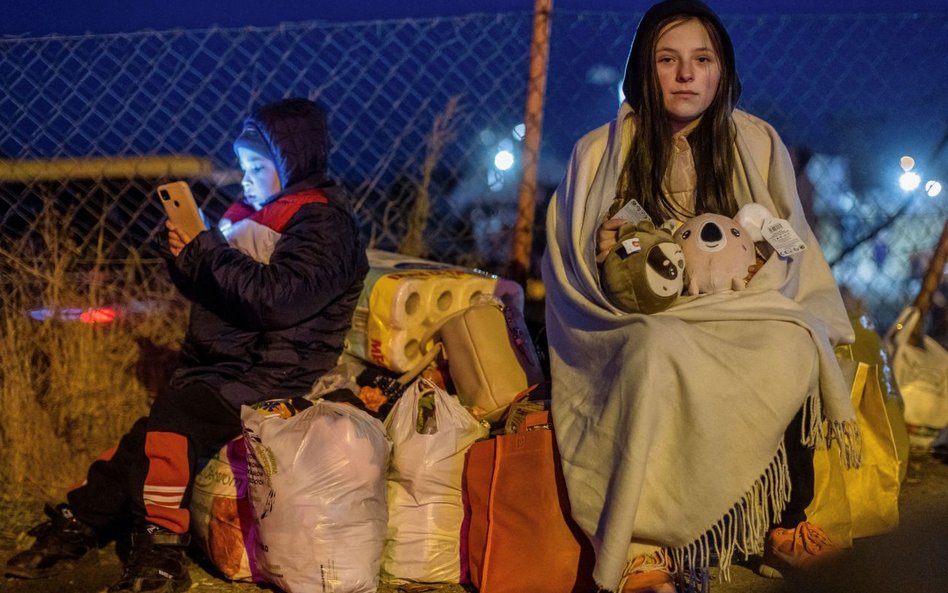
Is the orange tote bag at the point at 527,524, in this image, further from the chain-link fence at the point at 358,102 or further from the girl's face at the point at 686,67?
the chain-link fence at the point at 358,102

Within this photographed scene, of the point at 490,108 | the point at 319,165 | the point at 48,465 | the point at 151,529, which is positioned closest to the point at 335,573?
the point at 151,529

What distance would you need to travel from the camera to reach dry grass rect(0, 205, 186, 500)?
4.11 m

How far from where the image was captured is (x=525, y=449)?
3047 millimetres

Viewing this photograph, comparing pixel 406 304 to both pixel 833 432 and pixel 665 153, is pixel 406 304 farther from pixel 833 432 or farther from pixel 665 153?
pixel 833 432

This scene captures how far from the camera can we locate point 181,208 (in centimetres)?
342

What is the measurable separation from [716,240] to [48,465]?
9.21ft

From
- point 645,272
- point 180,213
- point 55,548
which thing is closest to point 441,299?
point 180,213

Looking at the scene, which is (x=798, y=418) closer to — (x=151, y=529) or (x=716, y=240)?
(x=716, y=240)

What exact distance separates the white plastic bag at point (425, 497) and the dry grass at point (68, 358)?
64.1 inches

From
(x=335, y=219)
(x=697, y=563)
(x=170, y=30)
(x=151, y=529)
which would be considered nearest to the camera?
(x=697, y=563)

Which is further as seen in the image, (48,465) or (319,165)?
(48,465)

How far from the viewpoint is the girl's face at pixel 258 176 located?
140 inches

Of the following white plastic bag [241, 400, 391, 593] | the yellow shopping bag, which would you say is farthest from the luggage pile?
the yellow shopping bag

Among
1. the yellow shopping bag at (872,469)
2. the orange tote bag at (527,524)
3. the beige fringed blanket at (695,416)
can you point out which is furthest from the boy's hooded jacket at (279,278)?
the yellow shopping bag at (872,469)
